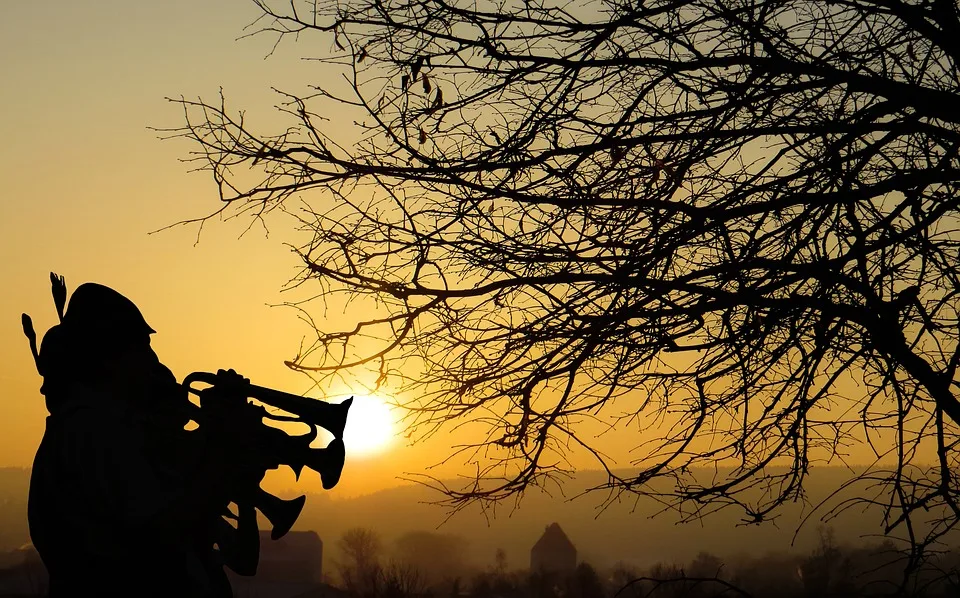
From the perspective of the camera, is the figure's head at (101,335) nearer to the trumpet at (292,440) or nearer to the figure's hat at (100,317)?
the figure's hat at (100,317)

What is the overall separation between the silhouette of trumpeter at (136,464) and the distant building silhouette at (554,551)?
30351 millimetres

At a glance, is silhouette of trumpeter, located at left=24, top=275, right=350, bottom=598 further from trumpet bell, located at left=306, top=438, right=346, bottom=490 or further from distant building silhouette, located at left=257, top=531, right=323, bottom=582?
distant building silhouette, located at left=257, top=531, right=323, bottom=582

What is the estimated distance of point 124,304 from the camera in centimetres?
332

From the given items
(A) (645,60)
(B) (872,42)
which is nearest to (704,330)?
(A) (645,60)

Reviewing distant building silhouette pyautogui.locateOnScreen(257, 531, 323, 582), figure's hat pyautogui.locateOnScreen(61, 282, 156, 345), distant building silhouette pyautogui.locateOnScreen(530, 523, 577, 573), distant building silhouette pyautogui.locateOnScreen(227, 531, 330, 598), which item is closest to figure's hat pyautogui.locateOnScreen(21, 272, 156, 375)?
figure's hat pyautogui.locateOnScreen(61, 282, 156, 345)

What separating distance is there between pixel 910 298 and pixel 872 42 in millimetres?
1572

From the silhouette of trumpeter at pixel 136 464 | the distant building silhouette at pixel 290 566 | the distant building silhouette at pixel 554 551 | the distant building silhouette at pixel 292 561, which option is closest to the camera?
the silhouette of trumpeter at pixel 136 464

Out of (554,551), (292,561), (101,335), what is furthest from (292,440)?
(554,551)

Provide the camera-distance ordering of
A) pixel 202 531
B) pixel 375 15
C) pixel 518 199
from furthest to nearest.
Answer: pixel 375 15 → pixel 518 199 → pixel 202 531

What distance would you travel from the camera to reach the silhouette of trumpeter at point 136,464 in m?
3.02

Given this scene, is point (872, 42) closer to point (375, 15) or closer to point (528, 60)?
point (528, 60)

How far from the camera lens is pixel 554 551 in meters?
34.6

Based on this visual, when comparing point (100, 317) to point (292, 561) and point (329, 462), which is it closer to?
point (329, 462)

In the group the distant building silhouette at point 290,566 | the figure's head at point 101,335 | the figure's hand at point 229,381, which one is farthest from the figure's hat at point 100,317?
the distant building silhouette at point 290,566
